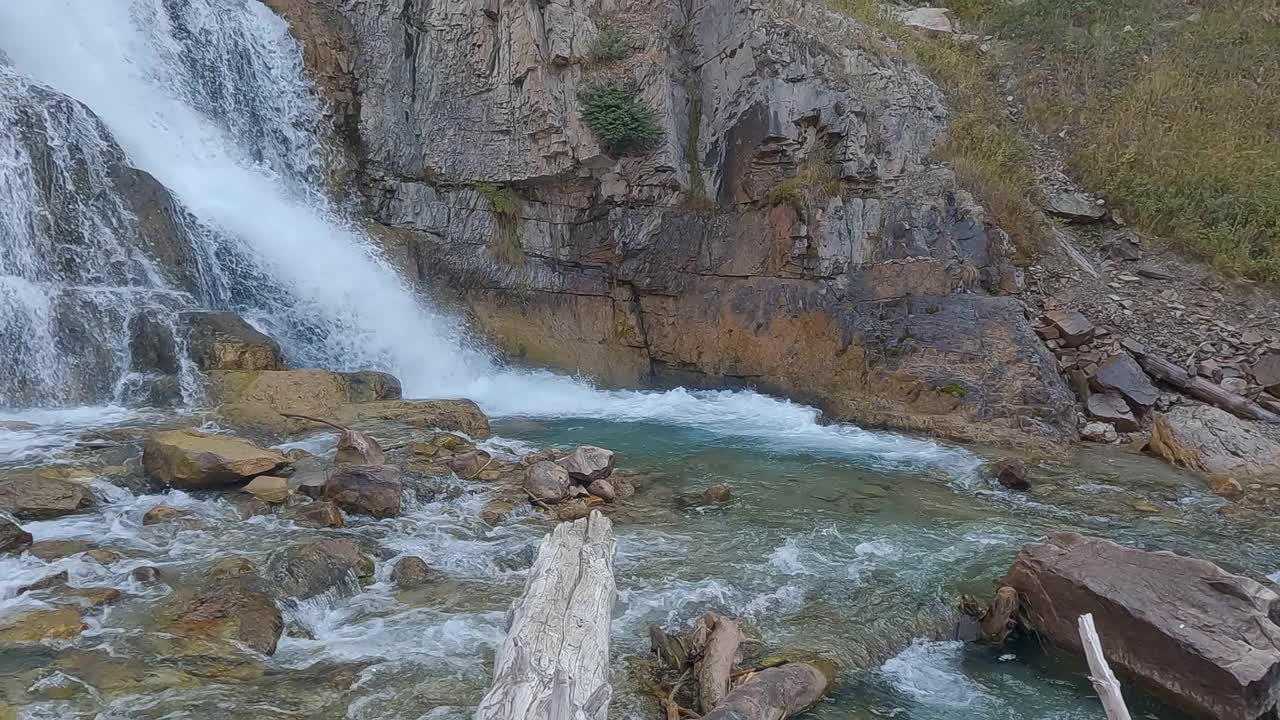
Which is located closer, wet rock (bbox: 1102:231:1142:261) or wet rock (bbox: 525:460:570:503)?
wet rock (bbox: 525:460:570:503)

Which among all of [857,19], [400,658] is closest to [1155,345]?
[857,19]

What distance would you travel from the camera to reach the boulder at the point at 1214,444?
30.4 feet

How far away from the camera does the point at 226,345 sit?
34.8 feet

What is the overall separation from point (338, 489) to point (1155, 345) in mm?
11279

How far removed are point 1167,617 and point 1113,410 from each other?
725 cm

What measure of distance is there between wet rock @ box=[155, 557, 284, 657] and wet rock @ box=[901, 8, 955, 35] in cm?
1726

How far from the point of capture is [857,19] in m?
Result: 15.8

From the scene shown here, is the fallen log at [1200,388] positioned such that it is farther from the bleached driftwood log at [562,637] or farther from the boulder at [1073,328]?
the bleached driftwood log at [562,637]

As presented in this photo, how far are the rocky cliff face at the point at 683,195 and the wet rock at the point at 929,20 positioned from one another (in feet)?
13.0

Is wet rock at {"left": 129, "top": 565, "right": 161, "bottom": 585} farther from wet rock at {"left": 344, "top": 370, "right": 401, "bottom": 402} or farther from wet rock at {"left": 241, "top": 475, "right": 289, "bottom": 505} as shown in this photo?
wet rock at {"left": 344, "top": 370, "right": 401, "bottom": 402}

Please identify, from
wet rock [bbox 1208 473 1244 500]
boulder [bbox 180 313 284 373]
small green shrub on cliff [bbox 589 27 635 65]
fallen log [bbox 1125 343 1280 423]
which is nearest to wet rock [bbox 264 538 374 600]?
boulder [bbox 180 313 284 373]

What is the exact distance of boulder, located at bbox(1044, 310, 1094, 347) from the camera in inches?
469

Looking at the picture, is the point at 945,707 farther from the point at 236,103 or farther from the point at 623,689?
the point at 236,103

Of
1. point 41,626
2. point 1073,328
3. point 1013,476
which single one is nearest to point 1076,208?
point 1073,328
